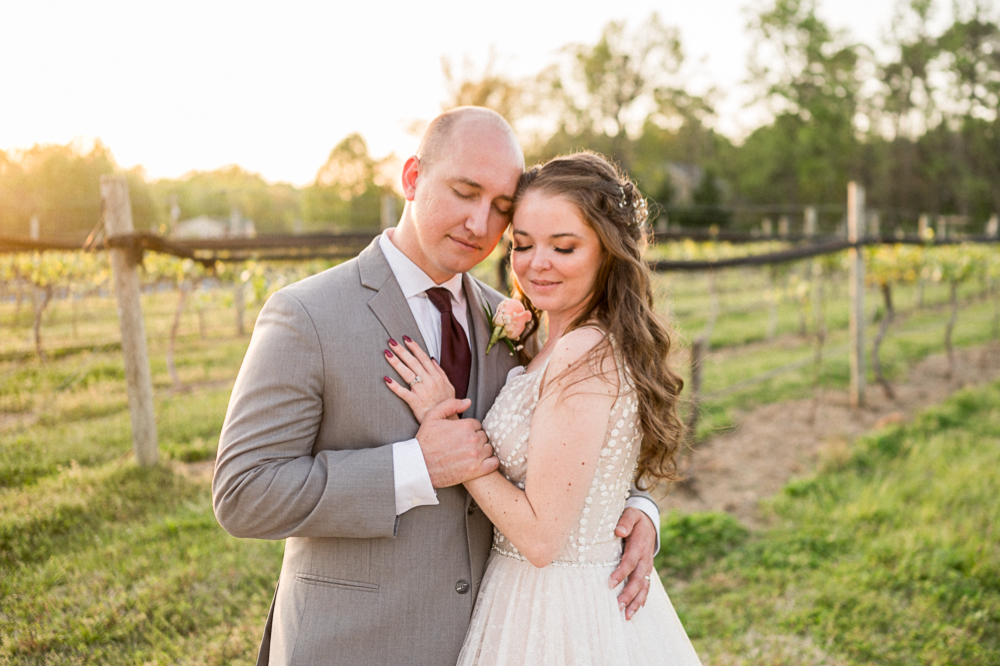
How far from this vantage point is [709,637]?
3430mm

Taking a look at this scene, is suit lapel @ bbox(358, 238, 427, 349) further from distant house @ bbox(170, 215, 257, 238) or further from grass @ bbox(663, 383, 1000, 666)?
distant house @ bbox(170, 215, 257, 238)

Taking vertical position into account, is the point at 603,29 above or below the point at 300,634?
above

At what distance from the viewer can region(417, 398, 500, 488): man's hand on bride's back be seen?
1.64 metres

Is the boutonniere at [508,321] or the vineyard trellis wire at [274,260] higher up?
the vineyard trellis wire at [274,260]

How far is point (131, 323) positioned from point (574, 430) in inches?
150

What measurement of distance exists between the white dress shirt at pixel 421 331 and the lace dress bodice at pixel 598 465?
0.24 meters

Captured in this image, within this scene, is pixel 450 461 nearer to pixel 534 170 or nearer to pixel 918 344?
pixel 534 170

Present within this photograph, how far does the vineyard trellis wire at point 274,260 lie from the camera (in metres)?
3.60

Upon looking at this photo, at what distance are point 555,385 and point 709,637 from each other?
248 cm

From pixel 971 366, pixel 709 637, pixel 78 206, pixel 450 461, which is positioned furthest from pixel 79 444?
pixel 971 366

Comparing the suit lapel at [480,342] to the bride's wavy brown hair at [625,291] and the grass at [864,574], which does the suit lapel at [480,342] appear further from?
the grass at [864,574]

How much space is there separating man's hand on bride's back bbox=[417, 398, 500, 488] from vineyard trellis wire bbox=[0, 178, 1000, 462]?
3.39 ft

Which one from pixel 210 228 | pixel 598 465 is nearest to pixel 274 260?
pixel 210 228

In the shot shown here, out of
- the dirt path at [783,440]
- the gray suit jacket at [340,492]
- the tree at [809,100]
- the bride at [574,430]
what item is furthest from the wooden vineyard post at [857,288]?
the tree at [809,100]
